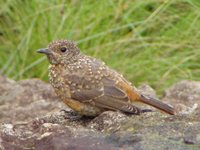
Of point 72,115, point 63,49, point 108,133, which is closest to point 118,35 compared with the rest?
point 63,49

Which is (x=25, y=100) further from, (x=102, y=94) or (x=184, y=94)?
(x=102, y=94)

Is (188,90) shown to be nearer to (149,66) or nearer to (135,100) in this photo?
(135,100)

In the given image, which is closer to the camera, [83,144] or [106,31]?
[83,144]

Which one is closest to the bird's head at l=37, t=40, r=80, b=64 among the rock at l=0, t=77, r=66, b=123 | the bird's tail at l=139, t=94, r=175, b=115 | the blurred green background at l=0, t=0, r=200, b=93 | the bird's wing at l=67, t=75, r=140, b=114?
the bird's wing at l=67, t=75, r=140, b=114

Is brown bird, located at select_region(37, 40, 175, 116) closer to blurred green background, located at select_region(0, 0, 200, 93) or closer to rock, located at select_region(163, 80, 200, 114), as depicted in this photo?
rock, located at select_region(163, 80, 200, 114)

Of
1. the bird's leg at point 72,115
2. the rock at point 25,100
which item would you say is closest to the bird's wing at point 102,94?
the bird's leg at point 72,115

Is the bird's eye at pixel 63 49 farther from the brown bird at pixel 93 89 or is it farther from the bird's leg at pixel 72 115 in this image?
the bird's leg at pixel 72 115

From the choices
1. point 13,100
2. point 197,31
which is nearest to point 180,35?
point 197,31

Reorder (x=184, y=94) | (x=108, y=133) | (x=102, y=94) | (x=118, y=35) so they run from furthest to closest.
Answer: (x=118, y=35)
(x=184, y=94)
(x=102, y=94)
(x=108, y=133)
